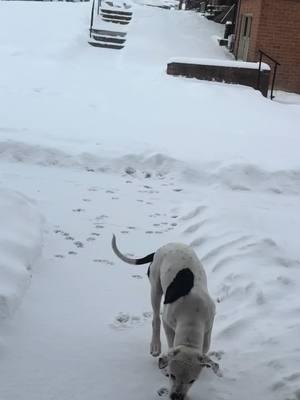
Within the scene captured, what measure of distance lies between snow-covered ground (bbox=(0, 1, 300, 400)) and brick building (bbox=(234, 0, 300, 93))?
371 cm

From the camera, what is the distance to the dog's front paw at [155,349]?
149 inches

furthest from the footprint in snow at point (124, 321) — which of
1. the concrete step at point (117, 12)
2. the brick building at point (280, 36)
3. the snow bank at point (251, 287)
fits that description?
the concrete step at point (117, 12)

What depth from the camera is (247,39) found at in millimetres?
18859

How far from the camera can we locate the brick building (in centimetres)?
1762

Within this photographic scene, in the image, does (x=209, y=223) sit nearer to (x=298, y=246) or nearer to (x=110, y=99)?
(x=298, y=246)

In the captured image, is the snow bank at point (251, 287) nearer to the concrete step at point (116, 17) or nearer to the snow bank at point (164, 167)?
the snow bank at point (164, 167)

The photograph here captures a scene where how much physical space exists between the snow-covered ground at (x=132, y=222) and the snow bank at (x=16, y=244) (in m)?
0.02

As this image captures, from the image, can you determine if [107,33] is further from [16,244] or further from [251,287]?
[251,287]

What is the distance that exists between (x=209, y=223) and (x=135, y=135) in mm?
3918

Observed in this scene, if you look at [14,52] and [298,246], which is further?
[14,52]

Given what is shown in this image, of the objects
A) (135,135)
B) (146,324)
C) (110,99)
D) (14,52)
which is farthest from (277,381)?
(14,52)

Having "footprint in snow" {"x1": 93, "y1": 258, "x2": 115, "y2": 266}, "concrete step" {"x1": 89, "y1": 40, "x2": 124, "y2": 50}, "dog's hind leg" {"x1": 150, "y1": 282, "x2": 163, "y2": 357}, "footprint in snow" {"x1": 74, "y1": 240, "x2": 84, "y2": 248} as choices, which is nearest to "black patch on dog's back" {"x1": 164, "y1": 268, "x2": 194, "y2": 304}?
"dog's hind leg" {"x1": 150, "y1": 282, "x2": 163, "y2": 357}

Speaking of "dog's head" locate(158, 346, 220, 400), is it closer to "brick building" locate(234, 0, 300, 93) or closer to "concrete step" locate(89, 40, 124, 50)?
"brick building" locate(234, 0, 300, 93)

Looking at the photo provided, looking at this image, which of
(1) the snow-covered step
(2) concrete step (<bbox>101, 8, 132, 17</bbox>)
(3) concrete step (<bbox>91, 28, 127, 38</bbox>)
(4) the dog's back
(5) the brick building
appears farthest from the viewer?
(2) concrete step (<bbox>101, 8, 132, 17</bbox>)
